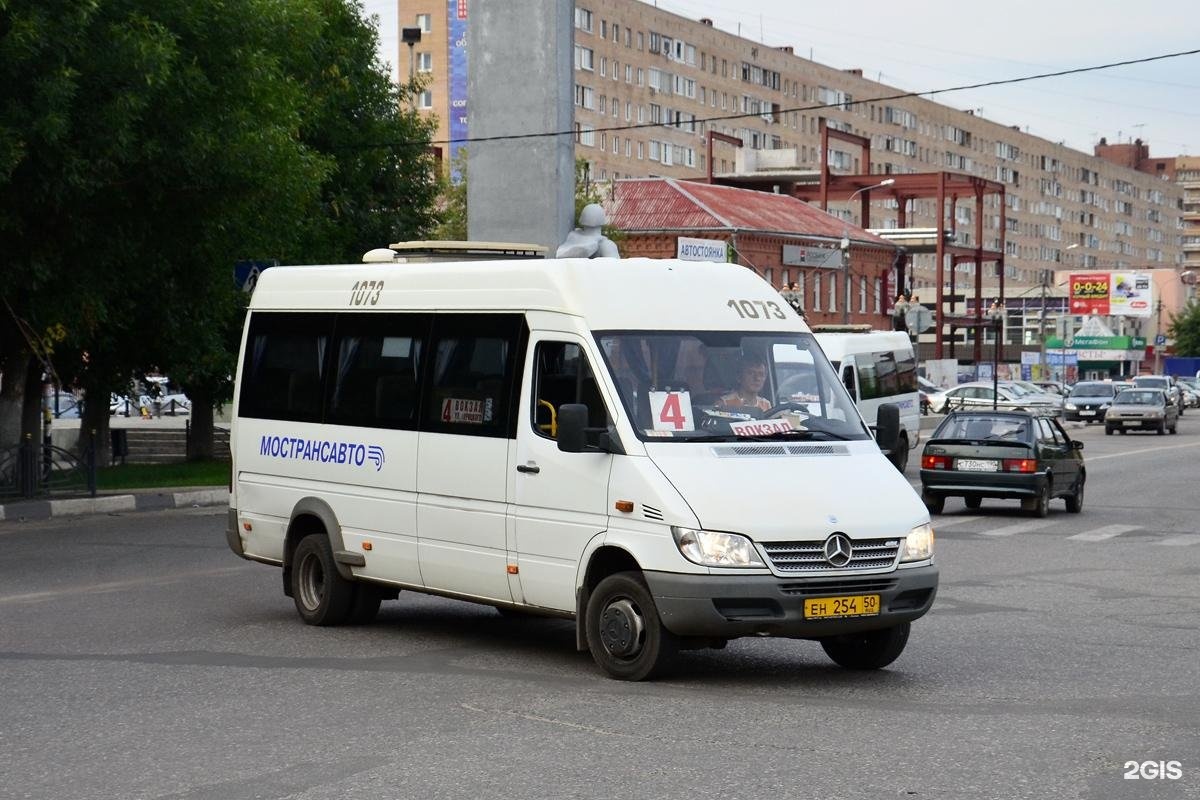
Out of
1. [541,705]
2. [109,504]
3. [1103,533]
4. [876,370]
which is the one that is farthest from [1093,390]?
[541,705]

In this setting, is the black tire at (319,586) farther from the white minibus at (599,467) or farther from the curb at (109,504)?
the curb at (109,504)

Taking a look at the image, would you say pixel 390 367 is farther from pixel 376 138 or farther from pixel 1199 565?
pixel 376 138

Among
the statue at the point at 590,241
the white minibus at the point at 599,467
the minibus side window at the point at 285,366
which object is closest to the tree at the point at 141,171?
the statue at the point at 590,241

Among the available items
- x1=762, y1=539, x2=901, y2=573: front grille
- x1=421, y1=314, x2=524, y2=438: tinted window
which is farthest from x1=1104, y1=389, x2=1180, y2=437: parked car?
x1=762, y1=539, x2=901, y2=573: front grille

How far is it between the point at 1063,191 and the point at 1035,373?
7037 centimetres

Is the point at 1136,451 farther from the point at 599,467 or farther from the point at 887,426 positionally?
the point at 599,467

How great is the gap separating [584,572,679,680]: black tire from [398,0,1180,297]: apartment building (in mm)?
71356

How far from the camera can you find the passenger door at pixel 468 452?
11273 mm

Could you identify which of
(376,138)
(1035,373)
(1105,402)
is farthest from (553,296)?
(1035,373)

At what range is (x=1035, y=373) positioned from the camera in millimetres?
122625

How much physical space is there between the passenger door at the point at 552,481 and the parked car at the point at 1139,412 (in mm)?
52848

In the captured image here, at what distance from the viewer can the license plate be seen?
32.4ft

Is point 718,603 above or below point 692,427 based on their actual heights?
below

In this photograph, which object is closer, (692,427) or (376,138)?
(692,427)
